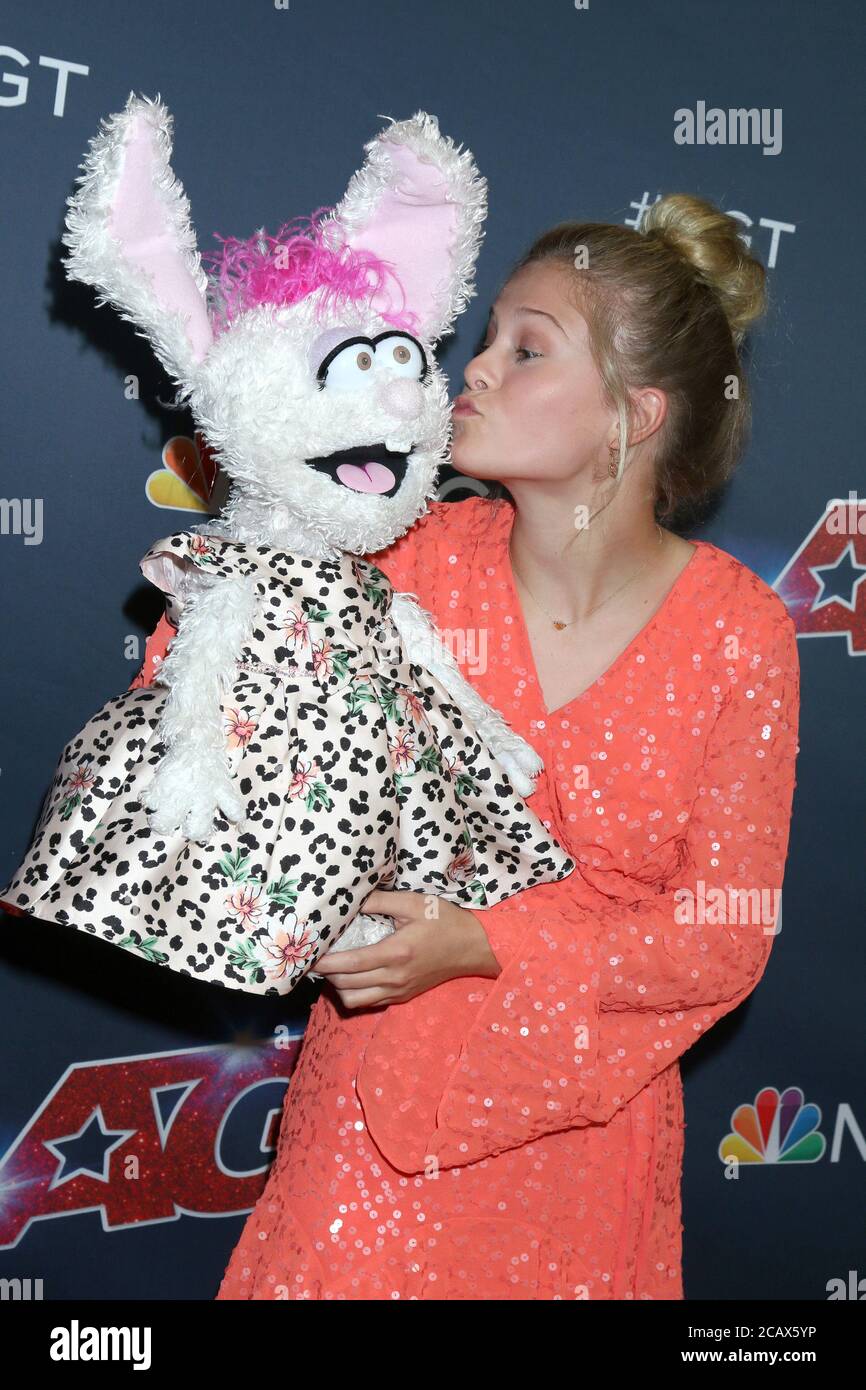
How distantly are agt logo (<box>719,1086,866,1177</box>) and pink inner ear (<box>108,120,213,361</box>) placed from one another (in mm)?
1231

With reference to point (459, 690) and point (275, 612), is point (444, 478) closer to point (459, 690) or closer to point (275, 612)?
point (459, 690)

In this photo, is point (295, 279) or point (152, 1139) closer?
point (295, 279)

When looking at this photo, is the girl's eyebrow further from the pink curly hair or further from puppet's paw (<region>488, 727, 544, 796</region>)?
A: puppet's paw (<region>488, 727, 544, 796</region>)

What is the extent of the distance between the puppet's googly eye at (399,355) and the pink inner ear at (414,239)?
0.06m

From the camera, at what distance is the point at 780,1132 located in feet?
5.64

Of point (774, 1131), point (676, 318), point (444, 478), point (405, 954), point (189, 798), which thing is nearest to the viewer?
point (189, 798)

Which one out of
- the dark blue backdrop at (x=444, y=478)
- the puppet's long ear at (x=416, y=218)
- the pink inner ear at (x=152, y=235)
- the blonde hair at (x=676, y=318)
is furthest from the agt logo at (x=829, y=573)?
the pink inner ear at (x=152, y=235)

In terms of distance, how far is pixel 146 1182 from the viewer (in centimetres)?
159

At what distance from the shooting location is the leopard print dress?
36.4 inches

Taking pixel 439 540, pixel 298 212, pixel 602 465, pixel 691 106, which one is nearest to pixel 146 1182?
pixel 439 540

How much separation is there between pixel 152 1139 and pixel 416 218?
1.10 metres

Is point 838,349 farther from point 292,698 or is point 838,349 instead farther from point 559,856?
point 292,698

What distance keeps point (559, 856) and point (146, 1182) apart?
80 centimetres

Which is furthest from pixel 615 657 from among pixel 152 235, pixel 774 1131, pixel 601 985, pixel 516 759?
pixel 774 1131
